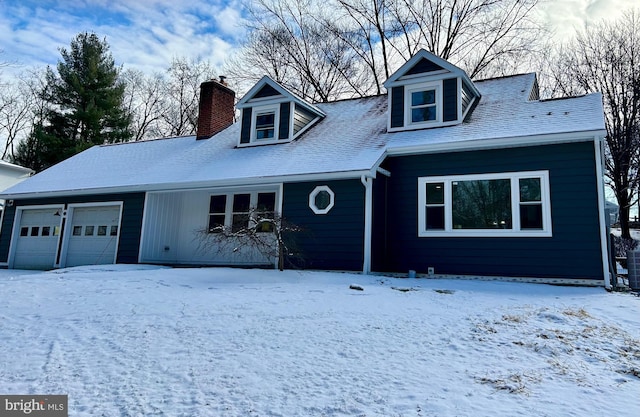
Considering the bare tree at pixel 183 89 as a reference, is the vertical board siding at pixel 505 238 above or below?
below

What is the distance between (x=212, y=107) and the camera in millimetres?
15391

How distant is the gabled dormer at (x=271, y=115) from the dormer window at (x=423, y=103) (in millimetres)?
3439

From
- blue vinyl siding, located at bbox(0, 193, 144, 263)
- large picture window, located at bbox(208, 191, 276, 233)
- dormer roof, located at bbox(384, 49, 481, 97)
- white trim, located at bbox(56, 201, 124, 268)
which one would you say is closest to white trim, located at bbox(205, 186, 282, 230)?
large picture window, located at bbox(208, 191, 276, 233)

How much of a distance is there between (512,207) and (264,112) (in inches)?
304

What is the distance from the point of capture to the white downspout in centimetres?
923

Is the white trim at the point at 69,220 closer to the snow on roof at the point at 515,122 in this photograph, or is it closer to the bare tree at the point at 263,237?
the bare tree at the point at 263,237

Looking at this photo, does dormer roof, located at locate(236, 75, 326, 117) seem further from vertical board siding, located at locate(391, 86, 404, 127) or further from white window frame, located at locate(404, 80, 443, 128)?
white window frame, located at locate(404, 80, 443, 128)

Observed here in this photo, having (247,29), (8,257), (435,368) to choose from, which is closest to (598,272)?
(435,368)

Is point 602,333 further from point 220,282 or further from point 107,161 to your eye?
point 107,161

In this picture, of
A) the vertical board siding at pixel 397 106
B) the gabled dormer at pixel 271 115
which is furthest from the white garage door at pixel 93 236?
the vertical board siding at pixel 397 106

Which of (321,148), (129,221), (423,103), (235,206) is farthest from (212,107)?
(423,103)

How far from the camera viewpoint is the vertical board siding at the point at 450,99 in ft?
34.9

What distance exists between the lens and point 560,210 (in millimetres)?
8438

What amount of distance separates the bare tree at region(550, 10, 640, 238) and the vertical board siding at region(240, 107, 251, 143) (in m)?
17.0
